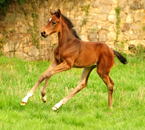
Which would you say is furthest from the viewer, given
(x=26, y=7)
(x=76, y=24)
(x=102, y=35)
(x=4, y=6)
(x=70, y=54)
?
(x=102, y=35)

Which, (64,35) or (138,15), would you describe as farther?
(138,15)

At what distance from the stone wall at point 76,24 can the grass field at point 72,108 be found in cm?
Answer: 332

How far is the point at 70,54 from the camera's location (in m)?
5.39

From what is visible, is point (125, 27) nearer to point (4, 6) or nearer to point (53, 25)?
point (4, 6)

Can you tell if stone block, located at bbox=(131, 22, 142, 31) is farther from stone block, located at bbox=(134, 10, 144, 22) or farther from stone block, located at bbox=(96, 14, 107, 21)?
stone block, located at bbox=(96, 14, 107, 21)

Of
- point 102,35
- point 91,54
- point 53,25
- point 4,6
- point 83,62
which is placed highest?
point 4,6

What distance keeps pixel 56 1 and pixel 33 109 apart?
736cm

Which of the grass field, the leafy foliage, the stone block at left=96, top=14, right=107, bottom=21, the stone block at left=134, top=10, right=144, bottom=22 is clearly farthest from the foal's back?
the stone block at left=134, top=10, right=144, bottom=22

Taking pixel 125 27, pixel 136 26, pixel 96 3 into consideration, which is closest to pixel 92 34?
pixel 96 3

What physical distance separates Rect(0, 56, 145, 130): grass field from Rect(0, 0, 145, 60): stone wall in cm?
332

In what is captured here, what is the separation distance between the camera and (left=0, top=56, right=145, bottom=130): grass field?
14.8 ft

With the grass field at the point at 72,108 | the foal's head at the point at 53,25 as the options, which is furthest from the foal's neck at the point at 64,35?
the grass field at the point at 72,108

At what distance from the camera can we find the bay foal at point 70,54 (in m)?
5.21

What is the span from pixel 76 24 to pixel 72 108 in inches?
267
